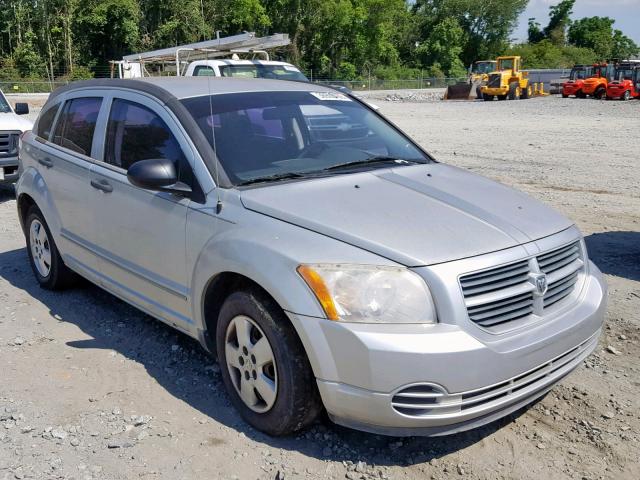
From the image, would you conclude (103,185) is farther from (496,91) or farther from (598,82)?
(598,82)

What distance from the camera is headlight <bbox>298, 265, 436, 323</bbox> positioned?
2898mm

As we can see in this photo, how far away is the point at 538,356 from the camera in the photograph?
305 cm

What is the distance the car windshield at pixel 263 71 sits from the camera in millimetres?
13375

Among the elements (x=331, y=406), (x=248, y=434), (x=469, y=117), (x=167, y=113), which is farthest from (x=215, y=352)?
(x=469, y=117)

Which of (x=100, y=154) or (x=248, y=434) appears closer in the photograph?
(x=248, y=434)

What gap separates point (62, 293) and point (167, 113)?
7.98ft

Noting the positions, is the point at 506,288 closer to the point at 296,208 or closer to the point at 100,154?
the point at 296,208

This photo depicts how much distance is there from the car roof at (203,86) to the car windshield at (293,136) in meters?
0.08

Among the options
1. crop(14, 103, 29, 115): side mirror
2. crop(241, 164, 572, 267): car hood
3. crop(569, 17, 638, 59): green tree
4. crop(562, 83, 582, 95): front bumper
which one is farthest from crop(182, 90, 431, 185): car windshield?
crop(569, 17, 638, 59): green tree

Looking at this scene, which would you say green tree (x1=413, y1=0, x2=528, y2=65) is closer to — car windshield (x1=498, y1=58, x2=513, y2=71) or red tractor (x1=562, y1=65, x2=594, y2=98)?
car windshield (x1=498, y1=58, x2=513, y2=71)

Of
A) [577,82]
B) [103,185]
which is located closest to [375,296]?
[103,185]

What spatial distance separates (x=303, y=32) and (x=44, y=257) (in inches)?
2636

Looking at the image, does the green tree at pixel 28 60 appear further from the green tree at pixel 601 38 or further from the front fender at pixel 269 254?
the green tree at pixel 601 38

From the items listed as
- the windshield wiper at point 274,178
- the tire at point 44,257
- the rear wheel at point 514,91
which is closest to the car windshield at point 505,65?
the rear wheel at point 514,91
